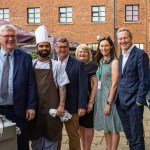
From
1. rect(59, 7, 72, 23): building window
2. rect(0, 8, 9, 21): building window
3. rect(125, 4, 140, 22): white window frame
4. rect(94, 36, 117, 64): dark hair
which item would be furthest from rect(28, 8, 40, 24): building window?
rect(94, 36, 117, 64): dark hair

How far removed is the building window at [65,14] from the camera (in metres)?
35.8

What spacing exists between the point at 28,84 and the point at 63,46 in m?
1.02

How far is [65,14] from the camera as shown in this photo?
36062 millimetres

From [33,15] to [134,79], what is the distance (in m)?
32.8

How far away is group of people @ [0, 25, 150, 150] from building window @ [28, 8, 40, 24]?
1233 inches

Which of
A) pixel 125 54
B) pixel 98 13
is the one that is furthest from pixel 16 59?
pixel 98 13

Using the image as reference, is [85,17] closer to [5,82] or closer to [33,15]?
[33,15]

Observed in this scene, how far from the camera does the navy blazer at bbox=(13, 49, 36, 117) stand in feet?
13.7

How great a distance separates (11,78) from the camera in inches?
163

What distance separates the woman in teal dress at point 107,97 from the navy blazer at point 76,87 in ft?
1.48

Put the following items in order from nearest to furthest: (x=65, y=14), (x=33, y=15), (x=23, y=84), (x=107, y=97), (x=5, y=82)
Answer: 1. (x=5, y=82)
2. (x=23, y=84)
3. (x=107, y=97)
4. (x=65, y=14)
5. (x=33, y=15)

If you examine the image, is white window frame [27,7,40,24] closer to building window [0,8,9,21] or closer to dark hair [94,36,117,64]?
building window [0,8,9,21]

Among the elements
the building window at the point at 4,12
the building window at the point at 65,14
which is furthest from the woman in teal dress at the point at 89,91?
the building window at the point at 4,12

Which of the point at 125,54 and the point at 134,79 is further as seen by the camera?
the point at 125,54
